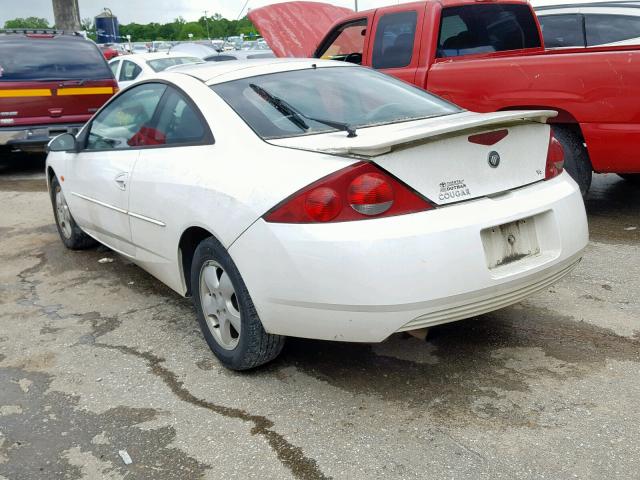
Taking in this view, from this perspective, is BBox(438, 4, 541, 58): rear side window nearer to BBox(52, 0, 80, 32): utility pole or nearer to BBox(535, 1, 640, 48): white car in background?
BBox(535, 1, 640, 48): white car in background

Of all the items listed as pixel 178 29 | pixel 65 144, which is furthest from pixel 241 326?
pixel 178 29

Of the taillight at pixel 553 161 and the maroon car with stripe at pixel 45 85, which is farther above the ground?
the maroon car with stripe at pixel 45 85

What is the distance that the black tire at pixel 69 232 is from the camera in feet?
18.4

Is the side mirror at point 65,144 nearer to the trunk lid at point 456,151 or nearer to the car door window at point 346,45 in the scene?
the trunk lid at point 456,151

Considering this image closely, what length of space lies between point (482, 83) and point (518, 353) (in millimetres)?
3087

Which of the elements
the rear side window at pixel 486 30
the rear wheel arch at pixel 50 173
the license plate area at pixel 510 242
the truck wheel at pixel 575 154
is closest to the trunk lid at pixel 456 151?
the license plate area at pixel 510 242

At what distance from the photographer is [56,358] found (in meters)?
3.74

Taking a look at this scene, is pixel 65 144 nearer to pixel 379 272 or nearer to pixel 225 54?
pixel 379 272

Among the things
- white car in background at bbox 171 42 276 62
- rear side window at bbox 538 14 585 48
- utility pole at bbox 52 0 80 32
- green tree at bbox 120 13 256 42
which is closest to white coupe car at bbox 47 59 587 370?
rear side window at bbox 538 14 585 48

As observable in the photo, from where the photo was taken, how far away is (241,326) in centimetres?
324

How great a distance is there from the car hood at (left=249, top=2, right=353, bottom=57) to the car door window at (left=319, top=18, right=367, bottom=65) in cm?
127

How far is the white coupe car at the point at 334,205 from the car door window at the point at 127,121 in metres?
0.08

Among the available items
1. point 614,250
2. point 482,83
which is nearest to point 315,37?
point 482,83

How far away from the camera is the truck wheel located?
5.58 metres
